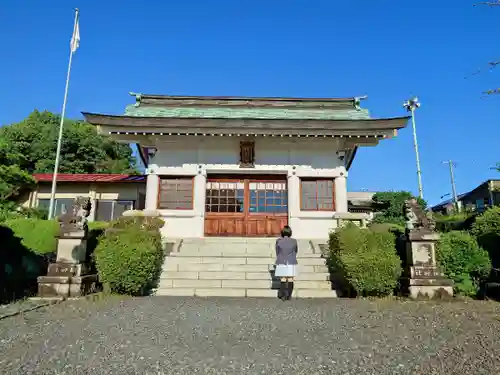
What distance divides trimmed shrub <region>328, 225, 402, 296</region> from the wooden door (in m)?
5.01

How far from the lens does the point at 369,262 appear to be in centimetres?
671

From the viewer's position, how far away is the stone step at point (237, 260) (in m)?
8.73

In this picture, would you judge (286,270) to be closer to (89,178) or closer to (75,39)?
(89,178)

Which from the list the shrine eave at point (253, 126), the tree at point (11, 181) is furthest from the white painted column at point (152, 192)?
the tree at point (11, 181)

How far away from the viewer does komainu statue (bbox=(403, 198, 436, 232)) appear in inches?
289

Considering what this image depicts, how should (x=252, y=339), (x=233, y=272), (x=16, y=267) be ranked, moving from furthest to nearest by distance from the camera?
1. (x=233, y=272)
2. (x=16, y=267)
3. (x=252, y=339)

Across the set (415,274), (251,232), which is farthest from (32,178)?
(415,274)

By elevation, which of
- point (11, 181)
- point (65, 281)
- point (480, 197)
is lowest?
point (65, 281)

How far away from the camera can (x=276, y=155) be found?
12453mm

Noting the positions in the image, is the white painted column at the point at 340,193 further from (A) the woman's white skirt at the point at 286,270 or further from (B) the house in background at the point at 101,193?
(B) the house in background at the point at 101,193

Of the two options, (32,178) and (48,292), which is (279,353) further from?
(32,178)

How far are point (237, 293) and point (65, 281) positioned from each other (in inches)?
146

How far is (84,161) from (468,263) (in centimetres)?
3195

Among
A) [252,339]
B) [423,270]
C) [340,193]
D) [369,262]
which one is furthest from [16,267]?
[340,193]
